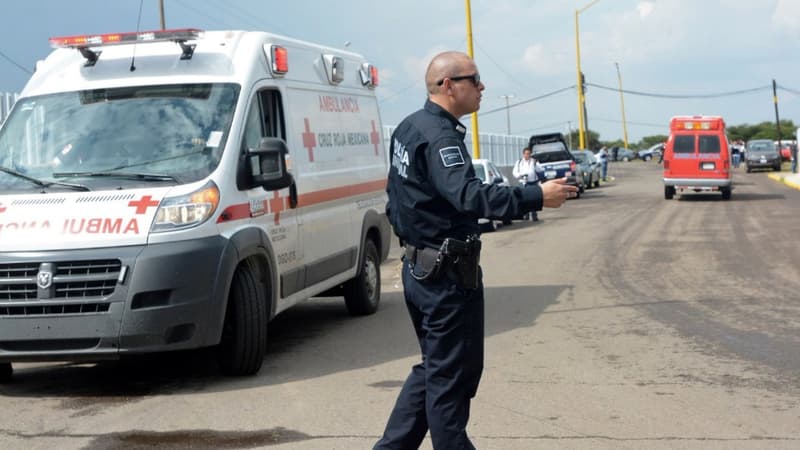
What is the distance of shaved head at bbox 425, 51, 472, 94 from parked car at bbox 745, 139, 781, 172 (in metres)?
55.2

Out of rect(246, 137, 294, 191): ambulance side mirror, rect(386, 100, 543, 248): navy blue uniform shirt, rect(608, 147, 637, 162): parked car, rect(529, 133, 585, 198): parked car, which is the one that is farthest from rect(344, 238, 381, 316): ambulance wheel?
rect(608, 147, 637, 162): parked car

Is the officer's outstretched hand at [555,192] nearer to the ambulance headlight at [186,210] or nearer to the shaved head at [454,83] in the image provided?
the shaved head at [454,83]

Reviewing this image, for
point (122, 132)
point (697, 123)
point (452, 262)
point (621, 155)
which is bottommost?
point (621, 155)

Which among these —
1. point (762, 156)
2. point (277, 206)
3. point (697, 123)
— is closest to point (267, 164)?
point (277, 206)

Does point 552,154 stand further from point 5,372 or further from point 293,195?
point 5,372

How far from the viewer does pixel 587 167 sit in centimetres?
4262

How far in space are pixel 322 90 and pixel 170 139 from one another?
254cm

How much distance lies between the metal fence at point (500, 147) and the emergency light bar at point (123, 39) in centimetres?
3593

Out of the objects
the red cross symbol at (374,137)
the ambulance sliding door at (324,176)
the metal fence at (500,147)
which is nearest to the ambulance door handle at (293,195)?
the ambulance sliding door at (324,176)

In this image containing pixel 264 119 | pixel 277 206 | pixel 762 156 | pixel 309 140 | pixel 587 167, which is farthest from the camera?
pixel 762 156

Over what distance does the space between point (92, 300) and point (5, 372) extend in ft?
4.89

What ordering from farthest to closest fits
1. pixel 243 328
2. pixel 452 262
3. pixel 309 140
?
pixel 309 140
pixel 243 328
pixel 452 262

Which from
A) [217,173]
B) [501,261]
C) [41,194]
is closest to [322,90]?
[217,173]

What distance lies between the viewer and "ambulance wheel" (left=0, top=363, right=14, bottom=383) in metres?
8.02
